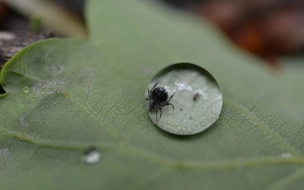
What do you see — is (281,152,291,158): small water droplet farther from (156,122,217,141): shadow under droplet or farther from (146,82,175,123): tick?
(146,82,175,123): tick

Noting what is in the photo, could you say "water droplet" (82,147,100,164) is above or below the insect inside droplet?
below

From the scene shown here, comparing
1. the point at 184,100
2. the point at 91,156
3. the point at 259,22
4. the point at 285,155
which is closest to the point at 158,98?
the point at 184,100

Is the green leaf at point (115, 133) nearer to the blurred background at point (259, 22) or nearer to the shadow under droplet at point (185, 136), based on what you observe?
the shadow under droplet at point (185, 136)

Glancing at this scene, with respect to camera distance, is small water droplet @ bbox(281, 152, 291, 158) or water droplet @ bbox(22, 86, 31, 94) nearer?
small water droplet @ bbox(281, 152, 291, 158)

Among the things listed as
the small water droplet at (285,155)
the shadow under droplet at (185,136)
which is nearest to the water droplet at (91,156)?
the shadow under droplet at (185,136)

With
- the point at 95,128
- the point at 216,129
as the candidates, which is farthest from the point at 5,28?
the point at 216,129

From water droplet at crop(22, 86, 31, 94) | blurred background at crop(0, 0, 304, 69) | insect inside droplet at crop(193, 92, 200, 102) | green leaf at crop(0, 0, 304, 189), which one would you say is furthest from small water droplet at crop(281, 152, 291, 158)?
blurred background at crop(0, 0, 304, 69)
